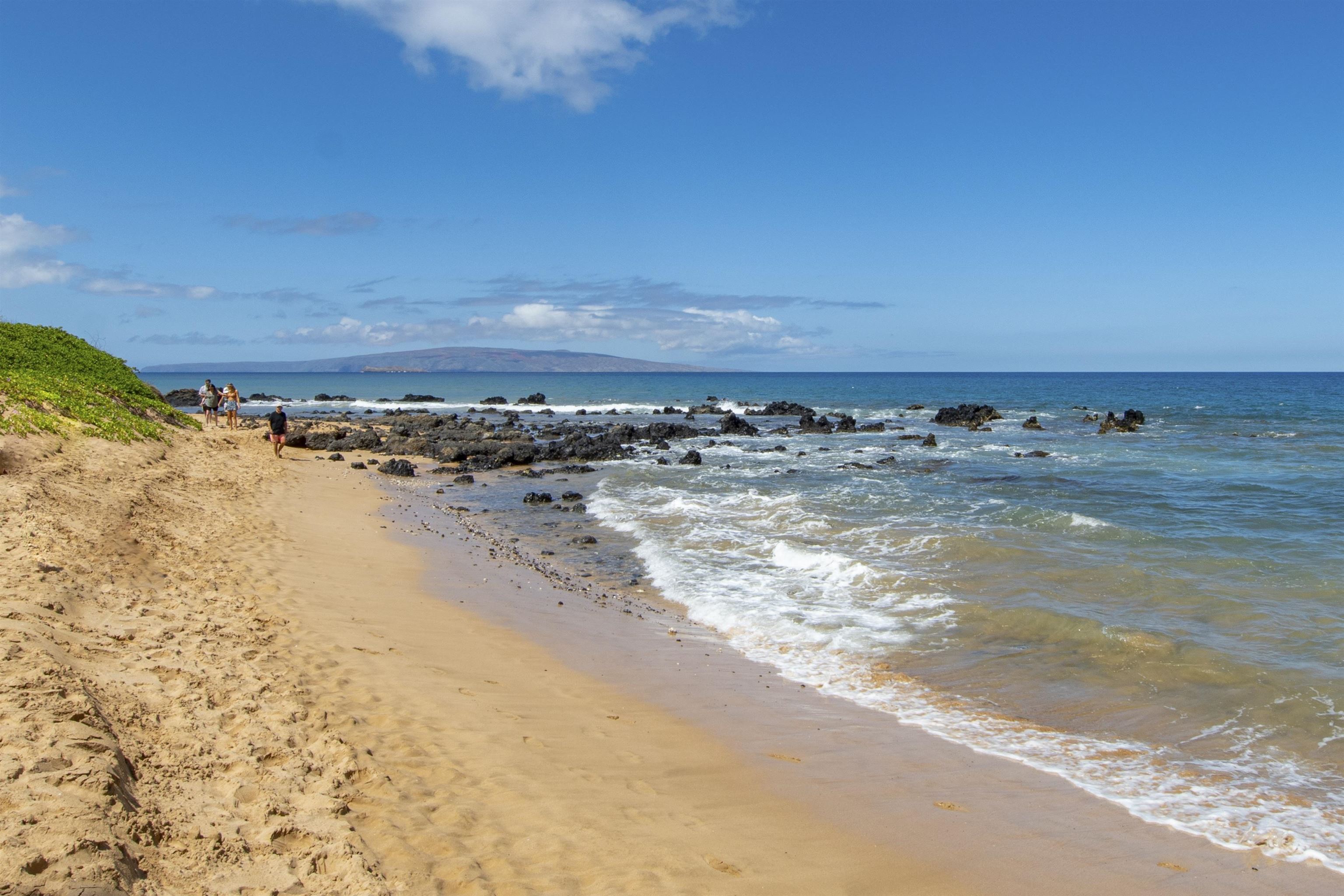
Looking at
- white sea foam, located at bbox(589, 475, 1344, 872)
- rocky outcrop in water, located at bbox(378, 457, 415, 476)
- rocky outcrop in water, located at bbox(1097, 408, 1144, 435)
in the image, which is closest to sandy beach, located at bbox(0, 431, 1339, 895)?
white sea foam, located at bbox(589, 475, 1344, 872)

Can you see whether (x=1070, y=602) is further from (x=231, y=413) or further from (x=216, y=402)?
(x=231, y=413)

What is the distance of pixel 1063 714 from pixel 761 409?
5376 centimetres

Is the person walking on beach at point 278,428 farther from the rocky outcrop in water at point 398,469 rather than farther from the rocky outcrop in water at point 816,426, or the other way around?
the rocky outcrop in water at point 816,426

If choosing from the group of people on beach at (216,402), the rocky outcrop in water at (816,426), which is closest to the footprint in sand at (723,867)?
the group of people on beach at (216,402)

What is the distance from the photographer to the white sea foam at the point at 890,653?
18.0ft

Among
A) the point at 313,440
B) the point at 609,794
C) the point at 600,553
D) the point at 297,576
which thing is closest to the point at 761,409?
the point at 313,440

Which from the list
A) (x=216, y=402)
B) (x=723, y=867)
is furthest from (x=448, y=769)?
(x=216, y=402)

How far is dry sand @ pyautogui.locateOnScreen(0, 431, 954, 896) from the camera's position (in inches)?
149

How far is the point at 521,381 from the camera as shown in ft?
512

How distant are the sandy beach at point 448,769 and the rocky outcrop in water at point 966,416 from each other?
40528 millimetres

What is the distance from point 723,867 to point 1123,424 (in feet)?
141

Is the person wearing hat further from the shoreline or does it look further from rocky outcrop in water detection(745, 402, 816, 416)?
rocky outcrop in water detection(745, 402, 816, 416)

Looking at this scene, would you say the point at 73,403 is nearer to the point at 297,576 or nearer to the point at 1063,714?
the point at 297,576

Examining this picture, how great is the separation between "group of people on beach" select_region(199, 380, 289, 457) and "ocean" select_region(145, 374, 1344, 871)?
1022 centimetres
